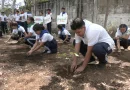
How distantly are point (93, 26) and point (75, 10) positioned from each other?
7158mm

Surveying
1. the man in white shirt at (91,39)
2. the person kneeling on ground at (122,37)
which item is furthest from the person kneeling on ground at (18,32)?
the man in white shirt at (91,39)

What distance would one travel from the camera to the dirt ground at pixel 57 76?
9.75 ft

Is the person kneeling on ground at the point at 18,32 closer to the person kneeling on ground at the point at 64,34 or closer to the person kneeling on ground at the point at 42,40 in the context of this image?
the person kneeling on ground at the point at 64,34

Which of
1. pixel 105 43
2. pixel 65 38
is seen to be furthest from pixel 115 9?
pixel 105 43

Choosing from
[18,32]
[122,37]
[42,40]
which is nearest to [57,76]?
[42,40]

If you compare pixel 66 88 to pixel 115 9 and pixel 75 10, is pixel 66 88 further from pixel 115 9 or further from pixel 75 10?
pixel 75 10

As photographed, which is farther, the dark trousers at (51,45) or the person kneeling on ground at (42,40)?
the dark trousers at (51,45)

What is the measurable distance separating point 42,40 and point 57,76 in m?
1.55

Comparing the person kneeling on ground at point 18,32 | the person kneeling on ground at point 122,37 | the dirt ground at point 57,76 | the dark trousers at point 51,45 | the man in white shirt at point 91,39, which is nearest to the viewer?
the dirt ground at point 57,76

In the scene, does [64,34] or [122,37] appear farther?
[64,34]

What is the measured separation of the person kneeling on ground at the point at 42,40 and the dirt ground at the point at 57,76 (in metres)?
0.43

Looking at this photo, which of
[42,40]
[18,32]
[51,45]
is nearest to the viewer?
[42,40]

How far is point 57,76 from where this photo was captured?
3.37m

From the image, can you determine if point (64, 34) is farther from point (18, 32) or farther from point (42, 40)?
point (42, 40)
